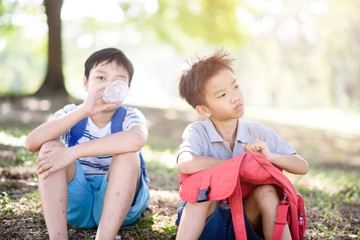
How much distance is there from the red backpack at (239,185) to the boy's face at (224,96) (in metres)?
0.41

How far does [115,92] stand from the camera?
2.41m

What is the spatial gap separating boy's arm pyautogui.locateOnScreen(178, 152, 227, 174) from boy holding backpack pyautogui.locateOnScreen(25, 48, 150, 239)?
0.29 m

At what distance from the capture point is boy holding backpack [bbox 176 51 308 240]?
205 centimetres

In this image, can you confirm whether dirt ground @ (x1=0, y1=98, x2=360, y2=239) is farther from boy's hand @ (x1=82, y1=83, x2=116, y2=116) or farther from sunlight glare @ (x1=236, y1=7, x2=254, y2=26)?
sunlight glare @ (x1=236, y1=7, x2=254, y2=26)

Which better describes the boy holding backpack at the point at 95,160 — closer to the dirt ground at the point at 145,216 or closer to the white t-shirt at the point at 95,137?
the white t-shirt at the point at 95,137

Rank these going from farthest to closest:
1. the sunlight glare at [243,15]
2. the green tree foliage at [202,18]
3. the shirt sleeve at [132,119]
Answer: the sunlight glare at [243,15] < the green tree foliage at [202,18] < the shirt sleeve at [132,119]

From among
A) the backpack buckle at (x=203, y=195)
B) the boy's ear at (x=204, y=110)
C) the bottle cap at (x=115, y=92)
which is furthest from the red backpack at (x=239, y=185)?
the bottle cap at (x=115, y=92)

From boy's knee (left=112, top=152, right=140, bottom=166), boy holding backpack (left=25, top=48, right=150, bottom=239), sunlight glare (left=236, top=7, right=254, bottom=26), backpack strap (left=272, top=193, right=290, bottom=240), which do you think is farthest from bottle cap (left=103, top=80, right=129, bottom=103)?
sunlight glare (left=236, top=7, right=254, bottom=26)

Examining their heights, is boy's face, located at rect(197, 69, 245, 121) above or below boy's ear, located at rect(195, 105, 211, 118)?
above

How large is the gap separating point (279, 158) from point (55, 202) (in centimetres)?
138

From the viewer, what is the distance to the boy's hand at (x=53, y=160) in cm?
212

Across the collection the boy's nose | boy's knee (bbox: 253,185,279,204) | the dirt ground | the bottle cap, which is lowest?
the dirt ground

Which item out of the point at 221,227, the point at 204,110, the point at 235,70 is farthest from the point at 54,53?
the point at 221,227

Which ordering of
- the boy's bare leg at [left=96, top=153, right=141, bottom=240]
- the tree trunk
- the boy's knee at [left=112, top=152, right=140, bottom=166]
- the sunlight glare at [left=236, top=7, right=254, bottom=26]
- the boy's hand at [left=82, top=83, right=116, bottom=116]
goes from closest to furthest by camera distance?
the boy's bare leg at [left=96, top=153, right=141, bottom=240], the boy's knee at [left=112, top=152, right=140, bottom=166], the boy's hand at [left=82, top=83, right=116, bottom=116], the tree trunk, the sunlight glare at [left=236, top=7, right=254, bottom=26]
